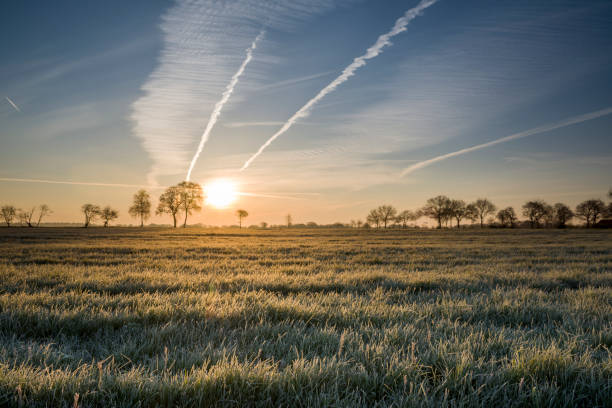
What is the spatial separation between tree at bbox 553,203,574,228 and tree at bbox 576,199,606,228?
274 cm

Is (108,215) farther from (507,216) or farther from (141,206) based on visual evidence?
(507,216)

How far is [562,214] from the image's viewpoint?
118812mm

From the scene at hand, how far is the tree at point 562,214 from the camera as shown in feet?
390

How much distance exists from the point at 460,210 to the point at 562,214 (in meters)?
40.7

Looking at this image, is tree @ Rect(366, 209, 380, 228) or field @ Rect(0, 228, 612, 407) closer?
field @ Rect(0, 228, 612, 407)

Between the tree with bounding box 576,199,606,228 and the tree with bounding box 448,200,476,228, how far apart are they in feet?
133

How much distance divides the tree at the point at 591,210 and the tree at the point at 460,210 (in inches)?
1599

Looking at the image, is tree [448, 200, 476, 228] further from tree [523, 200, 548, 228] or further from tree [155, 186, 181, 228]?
tree [155, 186, 181, 228]

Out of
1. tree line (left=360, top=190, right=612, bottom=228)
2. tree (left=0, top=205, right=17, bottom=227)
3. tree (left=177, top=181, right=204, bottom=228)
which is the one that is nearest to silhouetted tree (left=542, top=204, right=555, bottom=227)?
tree line (left=360, top=190, right=612, bottom=228)

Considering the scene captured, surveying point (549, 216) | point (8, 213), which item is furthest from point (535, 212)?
point (8, 213)

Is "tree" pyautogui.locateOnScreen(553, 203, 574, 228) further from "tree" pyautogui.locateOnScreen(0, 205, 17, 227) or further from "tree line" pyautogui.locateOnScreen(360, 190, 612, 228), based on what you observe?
"tree" pyautogui.locateOnScreen(0, 205, 17, 227)

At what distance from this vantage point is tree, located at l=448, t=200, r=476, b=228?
4771 inches

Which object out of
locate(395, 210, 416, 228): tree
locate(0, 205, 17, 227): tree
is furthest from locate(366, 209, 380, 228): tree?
locate(0, 205, 17, 227): tree

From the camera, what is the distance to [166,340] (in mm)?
3172
